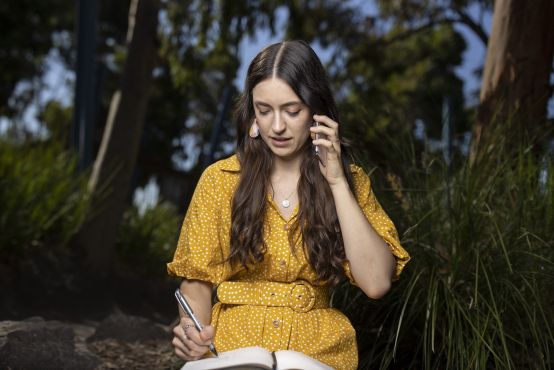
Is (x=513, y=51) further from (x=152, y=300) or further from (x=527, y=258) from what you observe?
(x=152, y=300)

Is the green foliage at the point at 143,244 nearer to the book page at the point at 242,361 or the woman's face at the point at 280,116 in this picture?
the woman's face at the point at 280,116

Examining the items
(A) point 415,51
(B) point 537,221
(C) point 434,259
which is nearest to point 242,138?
(C) point 434,259

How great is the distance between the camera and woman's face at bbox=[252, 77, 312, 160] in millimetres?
2256

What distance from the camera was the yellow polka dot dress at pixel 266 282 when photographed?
2250mm

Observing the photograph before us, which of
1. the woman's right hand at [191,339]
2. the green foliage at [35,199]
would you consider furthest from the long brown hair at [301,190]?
the green foliage at [35,199]

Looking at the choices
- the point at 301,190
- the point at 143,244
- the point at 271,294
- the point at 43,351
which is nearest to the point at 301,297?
the point at 271,294

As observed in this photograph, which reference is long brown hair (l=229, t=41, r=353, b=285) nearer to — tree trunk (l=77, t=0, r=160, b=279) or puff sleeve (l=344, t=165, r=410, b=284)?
puff sleeve (l=344, t=165, r=410, b=284)

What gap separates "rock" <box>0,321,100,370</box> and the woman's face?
182 cm

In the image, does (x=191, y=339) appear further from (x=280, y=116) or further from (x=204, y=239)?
(x=280, y=116)

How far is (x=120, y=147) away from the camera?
820 cm

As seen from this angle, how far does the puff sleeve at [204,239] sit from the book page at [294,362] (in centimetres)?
39

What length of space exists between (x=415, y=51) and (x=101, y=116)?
7818 millimetres

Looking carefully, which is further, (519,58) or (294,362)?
(519,58)

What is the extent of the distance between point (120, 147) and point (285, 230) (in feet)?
19.9
